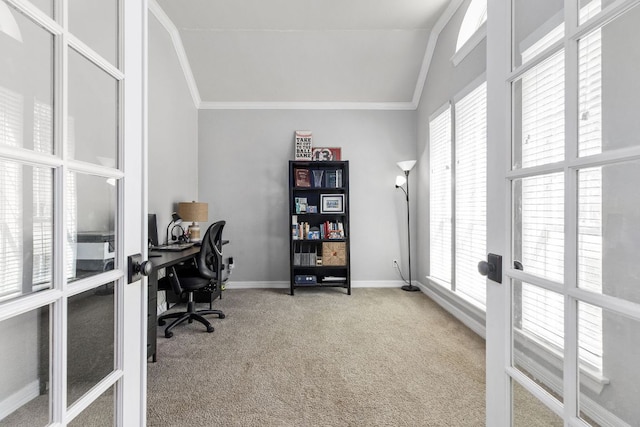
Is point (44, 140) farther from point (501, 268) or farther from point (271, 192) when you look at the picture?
point (271, 192)

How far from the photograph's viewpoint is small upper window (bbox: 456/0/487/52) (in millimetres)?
2738

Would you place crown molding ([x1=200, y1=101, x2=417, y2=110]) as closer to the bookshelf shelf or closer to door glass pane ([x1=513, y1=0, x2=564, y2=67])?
the bookshelf shelf

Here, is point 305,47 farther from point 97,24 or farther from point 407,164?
point 97,24

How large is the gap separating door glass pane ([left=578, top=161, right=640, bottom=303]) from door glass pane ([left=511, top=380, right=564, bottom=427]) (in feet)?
1.09

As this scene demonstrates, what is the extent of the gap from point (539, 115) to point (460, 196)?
2338 millimetres

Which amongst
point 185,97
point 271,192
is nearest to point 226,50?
point 185,97

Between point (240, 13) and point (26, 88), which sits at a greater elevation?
point (240, 13)

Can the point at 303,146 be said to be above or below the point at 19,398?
above

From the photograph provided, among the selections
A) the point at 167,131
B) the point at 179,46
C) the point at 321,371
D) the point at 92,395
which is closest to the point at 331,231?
the point at 321,371

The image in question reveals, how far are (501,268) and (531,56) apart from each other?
56 cm

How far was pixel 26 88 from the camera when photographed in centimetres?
55

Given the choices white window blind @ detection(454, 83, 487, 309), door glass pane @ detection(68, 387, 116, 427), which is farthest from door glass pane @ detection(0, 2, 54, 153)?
white window blind @ detection(454, 83, 487, 309)

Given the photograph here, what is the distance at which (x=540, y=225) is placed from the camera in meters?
0.73

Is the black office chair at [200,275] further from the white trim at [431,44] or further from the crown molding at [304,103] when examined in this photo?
the white trim at [431,44]
